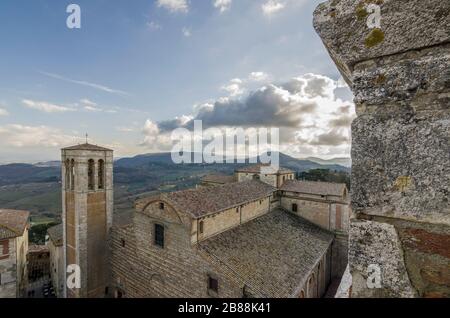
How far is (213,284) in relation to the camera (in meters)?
10.4

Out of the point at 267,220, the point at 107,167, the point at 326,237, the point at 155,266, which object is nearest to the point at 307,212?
the point at 326,237

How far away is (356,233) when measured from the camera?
130 cm

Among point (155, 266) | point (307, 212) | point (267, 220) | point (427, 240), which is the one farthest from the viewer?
point (307, 212)

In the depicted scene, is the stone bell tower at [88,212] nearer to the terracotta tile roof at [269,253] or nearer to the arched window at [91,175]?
the arched window at [91,175]

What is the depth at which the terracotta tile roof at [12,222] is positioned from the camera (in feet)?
49.5

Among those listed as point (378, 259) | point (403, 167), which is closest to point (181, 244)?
point (378, 259)

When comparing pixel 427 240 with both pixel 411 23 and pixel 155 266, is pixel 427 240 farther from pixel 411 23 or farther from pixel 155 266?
pixel 155 266

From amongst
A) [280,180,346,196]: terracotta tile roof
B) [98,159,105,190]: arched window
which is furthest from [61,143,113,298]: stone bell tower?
[280,180,346,196]: terracotta tile roof

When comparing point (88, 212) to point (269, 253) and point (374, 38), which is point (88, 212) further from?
point (374, 38)

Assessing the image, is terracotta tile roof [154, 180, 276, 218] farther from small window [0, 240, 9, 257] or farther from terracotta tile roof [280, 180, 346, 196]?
small window [0, 240, 9, 257]

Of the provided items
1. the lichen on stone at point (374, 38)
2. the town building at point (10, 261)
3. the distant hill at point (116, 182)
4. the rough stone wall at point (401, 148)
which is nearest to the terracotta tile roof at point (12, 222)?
the town building at point (10, 261)

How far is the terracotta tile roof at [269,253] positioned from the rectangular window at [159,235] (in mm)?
2206

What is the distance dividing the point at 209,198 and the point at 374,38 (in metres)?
13.6
